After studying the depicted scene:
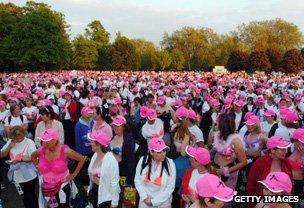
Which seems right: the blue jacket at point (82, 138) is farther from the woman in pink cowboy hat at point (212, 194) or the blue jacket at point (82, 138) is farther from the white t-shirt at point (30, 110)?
the woman in pink cowboy hat at point (212, 194)

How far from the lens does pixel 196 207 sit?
13.5 feet

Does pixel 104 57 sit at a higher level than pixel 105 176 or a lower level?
higher

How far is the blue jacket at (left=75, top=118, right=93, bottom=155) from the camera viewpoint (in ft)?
29.2

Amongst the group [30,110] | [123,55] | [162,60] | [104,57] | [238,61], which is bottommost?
[30,110]

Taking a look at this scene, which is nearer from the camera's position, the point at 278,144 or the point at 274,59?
the point at 278,144

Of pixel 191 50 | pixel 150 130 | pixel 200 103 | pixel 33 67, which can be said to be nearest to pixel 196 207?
pixel 150 130

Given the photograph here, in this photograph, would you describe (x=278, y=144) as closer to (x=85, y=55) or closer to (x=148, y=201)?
(x=148, y=201)

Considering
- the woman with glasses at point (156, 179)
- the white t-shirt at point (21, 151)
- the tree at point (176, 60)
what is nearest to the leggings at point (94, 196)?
the woman with glasses at point (156, 179)

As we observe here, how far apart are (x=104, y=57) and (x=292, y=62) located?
31.8m

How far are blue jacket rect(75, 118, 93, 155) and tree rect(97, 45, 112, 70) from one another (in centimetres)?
6903

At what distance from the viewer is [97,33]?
3410 inches

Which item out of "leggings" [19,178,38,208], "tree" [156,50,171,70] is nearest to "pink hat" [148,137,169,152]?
"leggings" [19,178,38,208]

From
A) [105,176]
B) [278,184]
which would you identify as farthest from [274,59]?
[278,184]

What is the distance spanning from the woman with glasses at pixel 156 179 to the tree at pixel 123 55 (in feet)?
231
